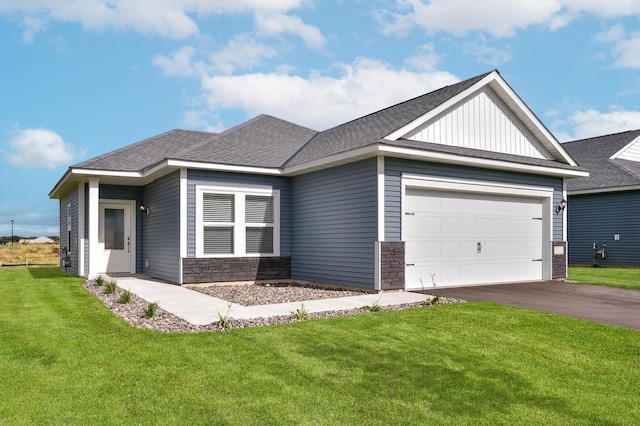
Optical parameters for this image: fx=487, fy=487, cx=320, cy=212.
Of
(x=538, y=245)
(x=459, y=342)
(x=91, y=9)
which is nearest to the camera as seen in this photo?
(x=459, y=342)

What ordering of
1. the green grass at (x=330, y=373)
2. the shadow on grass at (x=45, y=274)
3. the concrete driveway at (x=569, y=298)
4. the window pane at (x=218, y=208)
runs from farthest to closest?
1. the shadow on grass at (x=45, y=274)
2. the window pane at (x=218, y=208)
3. the concrete driveway at (x=569, y=298)
4. the green grass at (x=330, y=373)

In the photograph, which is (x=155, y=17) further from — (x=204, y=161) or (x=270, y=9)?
(x=204, y=161)

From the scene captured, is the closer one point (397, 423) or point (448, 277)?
point (397, 423)

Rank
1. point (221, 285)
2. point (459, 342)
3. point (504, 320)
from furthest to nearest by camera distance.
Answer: point (221, 285) → point (504, 320) → point (459, 342)

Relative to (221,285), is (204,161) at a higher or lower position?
higher

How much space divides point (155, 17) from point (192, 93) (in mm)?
1974

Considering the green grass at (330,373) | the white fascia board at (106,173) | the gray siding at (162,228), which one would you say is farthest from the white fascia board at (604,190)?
the white fascia board at (106,173)

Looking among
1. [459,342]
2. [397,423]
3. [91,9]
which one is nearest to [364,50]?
[91,9]

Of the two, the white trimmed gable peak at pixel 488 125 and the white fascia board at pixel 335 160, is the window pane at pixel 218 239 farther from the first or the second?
the white trimmed gable peak at pixel 488 125

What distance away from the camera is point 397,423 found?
11.9 feet

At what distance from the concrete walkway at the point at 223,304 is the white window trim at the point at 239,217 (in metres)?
1.60

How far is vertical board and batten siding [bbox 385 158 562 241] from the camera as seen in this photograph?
34.8ft

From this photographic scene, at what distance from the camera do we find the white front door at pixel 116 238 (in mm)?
15414

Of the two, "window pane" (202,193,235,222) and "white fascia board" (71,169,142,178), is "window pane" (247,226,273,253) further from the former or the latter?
"white fascia board" (71,169,142,178)
